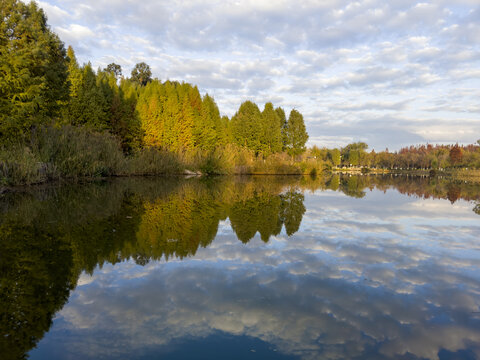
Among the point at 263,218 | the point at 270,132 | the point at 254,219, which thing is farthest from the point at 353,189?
the point at 270,132

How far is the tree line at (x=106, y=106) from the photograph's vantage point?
16.1 m

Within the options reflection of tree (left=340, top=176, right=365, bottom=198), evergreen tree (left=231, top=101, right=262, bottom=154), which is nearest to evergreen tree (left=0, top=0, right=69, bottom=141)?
reflection of tree (left=340, top=176, right=365, bottom=198)

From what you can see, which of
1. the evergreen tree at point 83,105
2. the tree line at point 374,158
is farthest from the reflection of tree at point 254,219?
the tree line at point 374,158

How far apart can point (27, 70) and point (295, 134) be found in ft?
148

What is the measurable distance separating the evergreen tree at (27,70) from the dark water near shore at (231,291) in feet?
34.0

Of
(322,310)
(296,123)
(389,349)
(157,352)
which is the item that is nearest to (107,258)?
(157,352)

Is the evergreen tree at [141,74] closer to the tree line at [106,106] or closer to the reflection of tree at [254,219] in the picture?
the tree line at [106,106]

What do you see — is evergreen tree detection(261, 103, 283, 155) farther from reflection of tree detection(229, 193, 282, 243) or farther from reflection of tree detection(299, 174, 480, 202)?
reflection of tree detection(229, 193, 282, 243)

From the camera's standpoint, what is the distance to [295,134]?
2191 inches

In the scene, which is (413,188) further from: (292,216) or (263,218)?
(263,218)

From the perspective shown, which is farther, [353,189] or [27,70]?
[353,189]

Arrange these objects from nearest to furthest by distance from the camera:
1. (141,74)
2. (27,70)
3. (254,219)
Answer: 1. (254,219)
2. (27,70)
3. (141,74)

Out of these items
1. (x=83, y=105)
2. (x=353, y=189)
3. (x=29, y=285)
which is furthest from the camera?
(x=83, y=105)

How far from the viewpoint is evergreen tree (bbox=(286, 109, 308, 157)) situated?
55.3 m
